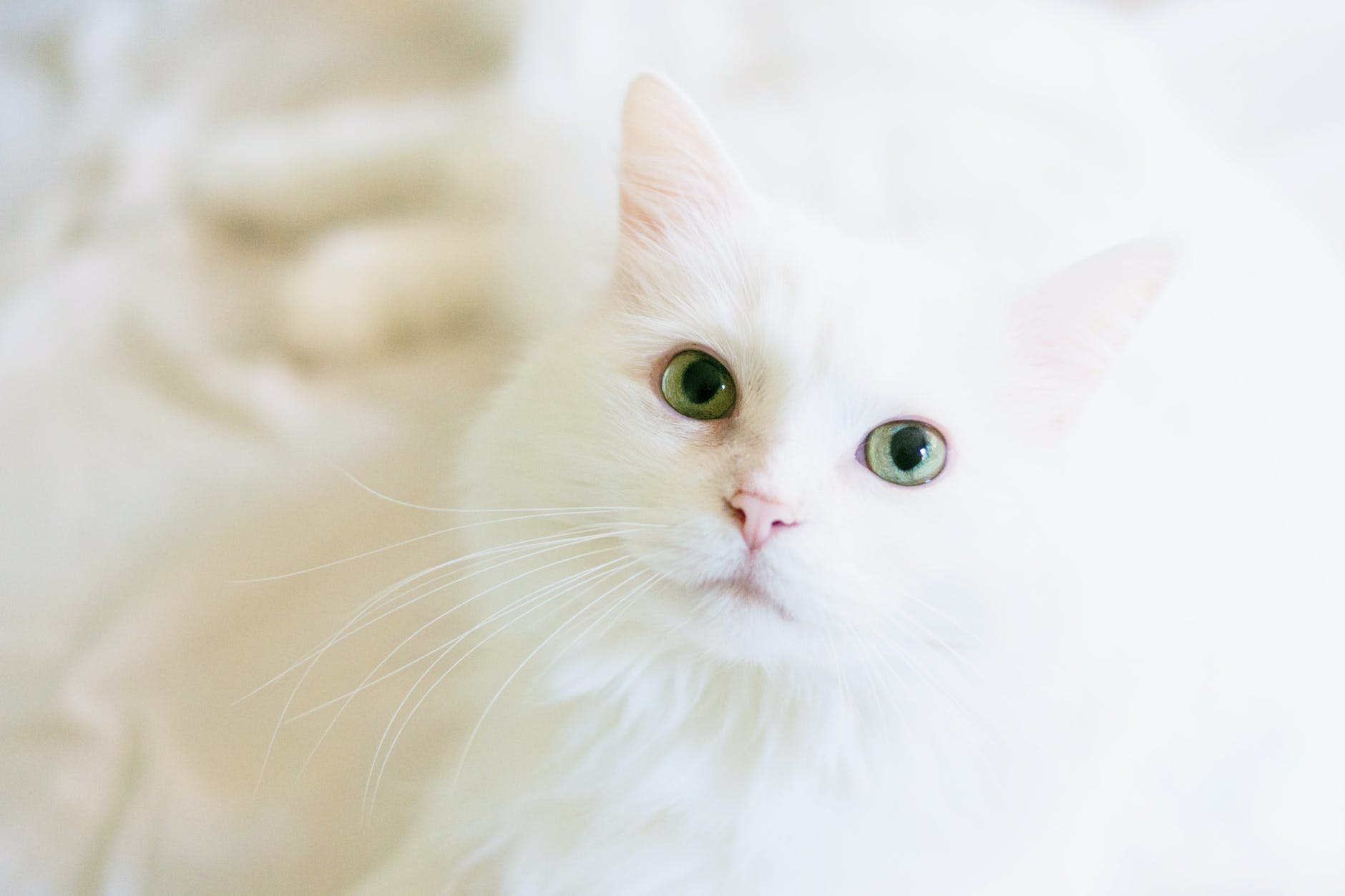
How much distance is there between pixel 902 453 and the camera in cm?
90

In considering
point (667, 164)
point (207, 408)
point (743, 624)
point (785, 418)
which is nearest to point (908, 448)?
point (785, 418)

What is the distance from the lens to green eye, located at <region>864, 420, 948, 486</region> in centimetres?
90

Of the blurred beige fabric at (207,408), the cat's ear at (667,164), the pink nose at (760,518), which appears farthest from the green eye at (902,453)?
the blurred beige fabric at (207,408)

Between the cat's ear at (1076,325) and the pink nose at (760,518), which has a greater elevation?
the cat's ear at (1076,325)

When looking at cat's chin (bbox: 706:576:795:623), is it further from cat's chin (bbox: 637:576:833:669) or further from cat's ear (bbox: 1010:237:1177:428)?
cat's ear (bbox: 1010:237:1177:428)

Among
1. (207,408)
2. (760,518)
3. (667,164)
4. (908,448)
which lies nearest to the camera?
(760,518)

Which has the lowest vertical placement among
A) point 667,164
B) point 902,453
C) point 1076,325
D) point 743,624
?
point 743,624

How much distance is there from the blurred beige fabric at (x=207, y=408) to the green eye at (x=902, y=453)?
0.75 metres

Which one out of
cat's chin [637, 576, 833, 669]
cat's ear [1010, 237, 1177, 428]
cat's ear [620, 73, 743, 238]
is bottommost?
cat's chin [637, 576, 833, 669]

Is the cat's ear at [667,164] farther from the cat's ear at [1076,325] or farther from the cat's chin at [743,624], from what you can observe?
the cat's chin at [743,624]

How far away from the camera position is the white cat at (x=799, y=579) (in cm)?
85

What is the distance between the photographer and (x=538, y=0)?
1.82 meters

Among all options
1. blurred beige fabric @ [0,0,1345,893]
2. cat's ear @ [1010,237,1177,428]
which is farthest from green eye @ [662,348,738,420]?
blurred beige fabric @ [0,0,1345,893]

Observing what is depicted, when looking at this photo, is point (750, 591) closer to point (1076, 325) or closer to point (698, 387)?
point (698, 387)
